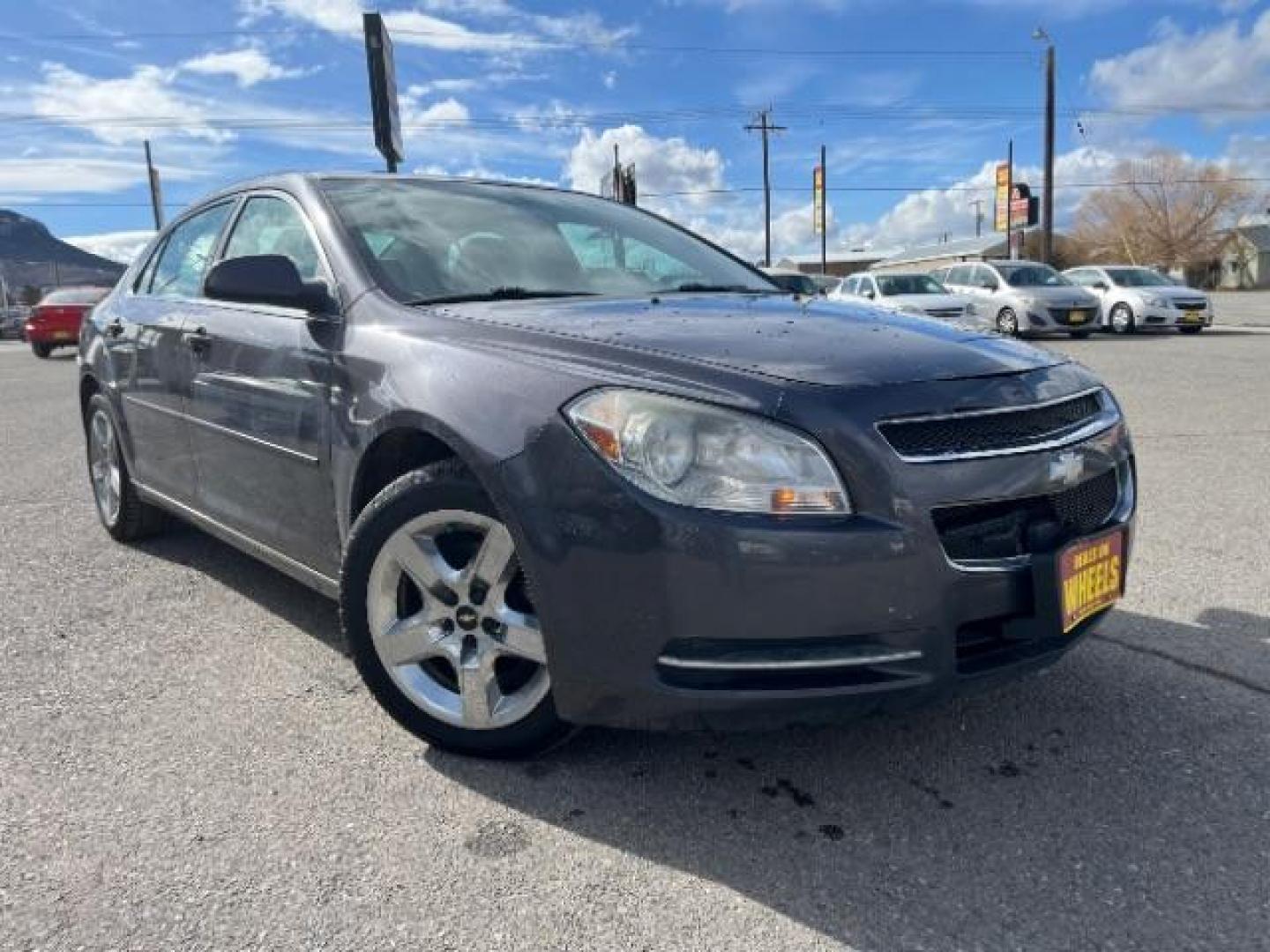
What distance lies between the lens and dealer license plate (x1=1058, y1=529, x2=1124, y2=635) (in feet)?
7.27

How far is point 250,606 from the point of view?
3715mm

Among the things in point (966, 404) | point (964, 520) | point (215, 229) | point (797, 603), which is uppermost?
point (215, 229)

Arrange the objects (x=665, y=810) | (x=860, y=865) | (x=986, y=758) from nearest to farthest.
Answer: (x=860, y=865), (x=665, y=810), (x=986, y=758)

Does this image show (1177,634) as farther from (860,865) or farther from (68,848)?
(68,848)

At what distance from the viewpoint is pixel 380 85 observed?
1599cm

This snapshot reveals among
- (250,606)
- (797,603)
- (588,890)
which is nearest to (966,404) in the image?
(797,603)

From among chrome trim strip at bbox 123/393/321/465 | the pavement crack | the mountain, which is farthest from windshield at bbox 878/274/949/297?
the mountain

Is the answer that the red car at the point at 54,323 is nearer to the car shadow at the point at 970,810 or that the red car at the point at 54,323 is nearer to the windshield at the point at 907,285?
the windshield at the point at 907,285

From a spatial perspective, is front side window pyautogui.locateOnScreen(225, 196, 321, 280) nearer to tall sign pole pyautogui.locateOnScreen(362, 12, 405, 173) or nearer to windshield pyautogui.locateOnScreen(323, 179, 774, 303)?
windshield pyautogui.locateOnScreen(323, 179, 774, 303)

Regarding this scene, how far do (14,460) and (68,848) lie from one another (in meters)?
6.17

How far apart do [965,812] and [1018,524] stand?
0.67 meters

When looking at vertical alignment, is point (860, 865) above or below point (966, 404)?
below

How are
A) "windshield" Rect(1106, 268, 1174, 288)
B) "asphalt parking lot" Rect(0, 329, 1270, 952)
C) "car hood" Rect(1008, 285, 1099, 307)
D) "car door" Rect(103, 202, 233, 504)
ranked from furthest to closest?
1. "windshield" Rect(1106, 268, 1174, 288)
2. "car hood" Rect(1008, 285, 1099, 307)
3. "car door" Rect(103, 202, 233, 504)
4. "asphalt parking lot" Rect(0, 329, 1270, 952)

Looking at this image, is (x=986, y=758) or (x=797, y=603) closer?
(x=797, y=603)
